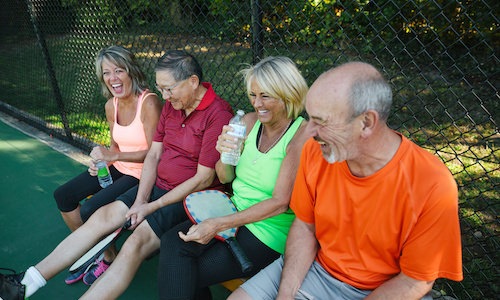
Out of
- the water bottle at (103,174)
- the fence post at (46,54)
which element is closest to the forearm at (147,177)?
the water bottle at (103,174)

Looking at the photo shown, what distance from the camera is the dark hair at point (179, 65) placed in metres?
2.49

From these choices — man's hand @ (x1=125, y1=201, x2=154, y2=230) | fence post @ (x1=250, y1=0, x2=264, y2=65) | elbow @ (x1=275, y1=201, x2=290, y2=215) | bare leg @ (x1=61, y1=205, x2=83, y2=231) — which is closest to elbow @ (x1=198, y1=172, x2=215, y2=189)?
man's hand @ (x1=125, y1=201, x2=154, y2=230)

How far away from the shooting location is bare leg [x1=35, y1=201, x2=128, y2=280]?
8.06 ft

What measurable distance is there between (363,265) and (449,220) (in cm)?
46

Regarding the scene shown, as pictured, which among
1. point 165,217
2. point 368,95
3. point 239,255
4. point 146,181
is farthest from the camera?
point 146,181

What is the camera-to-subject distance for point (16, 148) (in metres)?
4.97

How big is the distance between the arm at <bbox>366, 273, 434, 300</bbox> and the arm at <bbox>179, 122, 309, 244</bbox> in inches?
27.1

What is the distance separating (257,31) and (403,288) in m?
1.79

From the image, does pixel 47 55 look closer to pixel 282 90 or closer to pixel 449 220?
pixel 282 90

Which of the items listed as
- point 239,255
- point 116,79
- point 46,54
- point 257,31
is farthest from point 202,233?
point 46,54

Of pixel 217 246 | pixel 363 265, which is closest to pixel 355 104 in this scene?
pixel 363 265

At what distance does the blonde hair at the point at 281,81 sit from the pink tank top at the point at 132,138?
3.90 ft

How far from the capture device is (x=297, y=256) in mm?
1929

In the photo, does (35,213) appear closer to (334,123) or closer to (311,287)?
(311,287)
